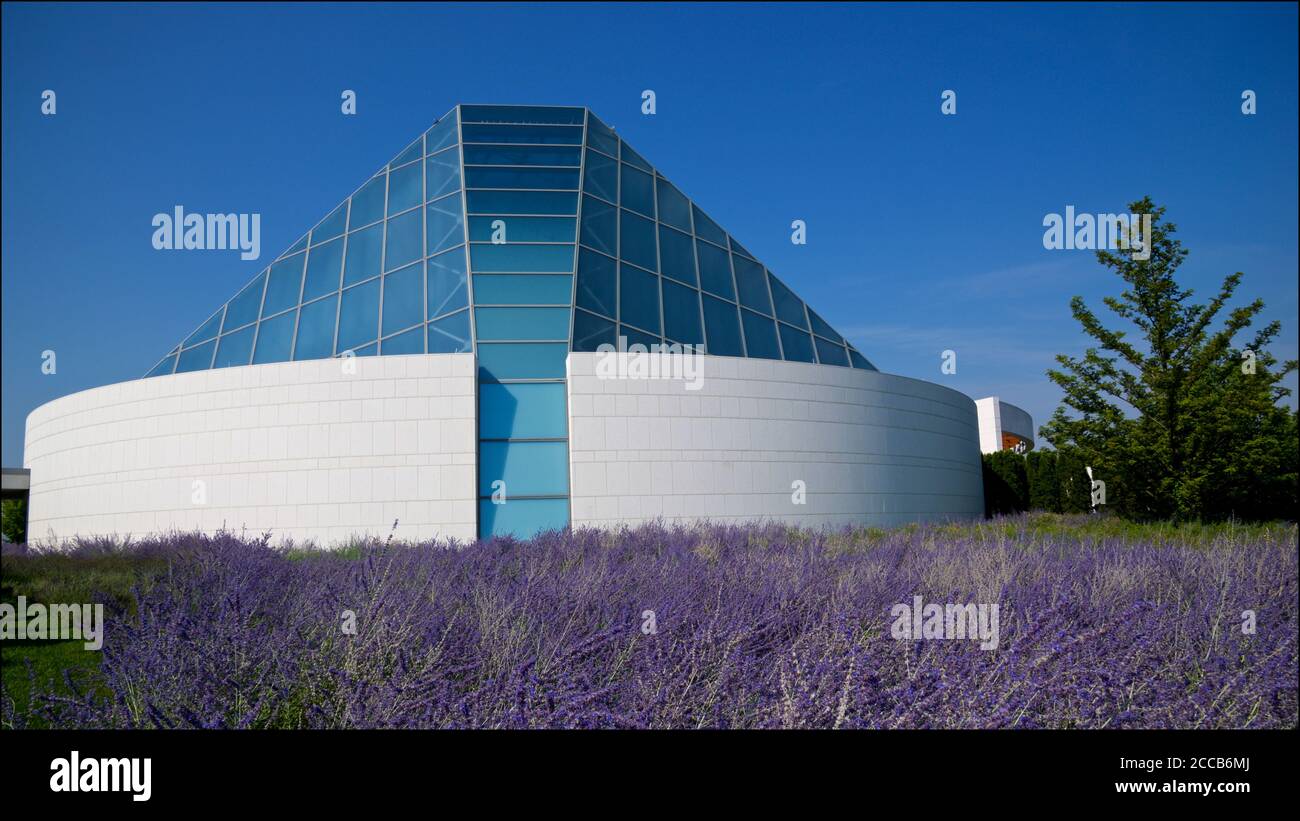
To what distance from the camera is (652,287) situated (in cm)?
1711

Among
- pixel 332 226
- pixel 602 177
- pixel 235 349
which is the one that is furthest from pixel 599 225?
pixel 235 349

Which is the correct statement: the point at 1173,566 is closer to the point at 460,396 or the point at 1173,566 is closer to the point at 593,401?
the point at 593,401

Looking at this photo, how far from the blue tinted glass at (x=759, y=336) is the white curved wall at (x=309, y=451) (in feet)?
21.8

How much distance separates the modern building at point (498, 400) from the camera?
13852 millimetres

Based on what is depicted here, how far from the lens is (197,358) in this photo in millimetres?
18312

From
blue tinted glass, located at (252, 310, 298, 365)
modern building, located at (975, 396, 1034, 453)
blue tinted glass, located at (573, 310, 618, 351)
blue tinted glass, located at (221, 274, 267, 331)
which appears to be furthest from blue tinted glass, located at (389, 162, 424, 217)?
modern building, located at (975, 396, 1034, 453)

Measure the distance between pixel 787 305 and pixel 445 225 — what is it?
8.67 meters

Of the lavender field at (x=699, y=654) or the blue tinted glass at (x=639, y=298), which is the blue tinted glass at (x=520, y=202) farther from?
the lavender field at (x=699, y=654)

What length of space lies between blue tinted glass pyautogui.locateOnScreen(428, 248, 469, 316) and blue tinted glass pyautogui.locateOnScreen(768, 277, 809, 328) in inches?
305

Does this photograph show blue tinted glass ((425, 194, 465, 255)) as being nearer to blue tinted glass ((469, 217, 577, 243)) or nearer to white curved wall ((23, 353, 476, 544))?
blue tinted glass ((469, 217, 577, 243))

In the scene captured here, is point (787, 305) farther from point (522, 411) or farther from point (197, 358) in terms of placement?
point (197, 358)

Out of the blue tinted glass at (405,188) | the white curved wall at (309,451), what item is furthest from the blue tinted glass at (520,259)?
the blue tinted glass at (405,188)

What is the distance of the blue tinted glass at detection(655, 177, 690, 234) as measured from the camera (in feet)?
63.6
